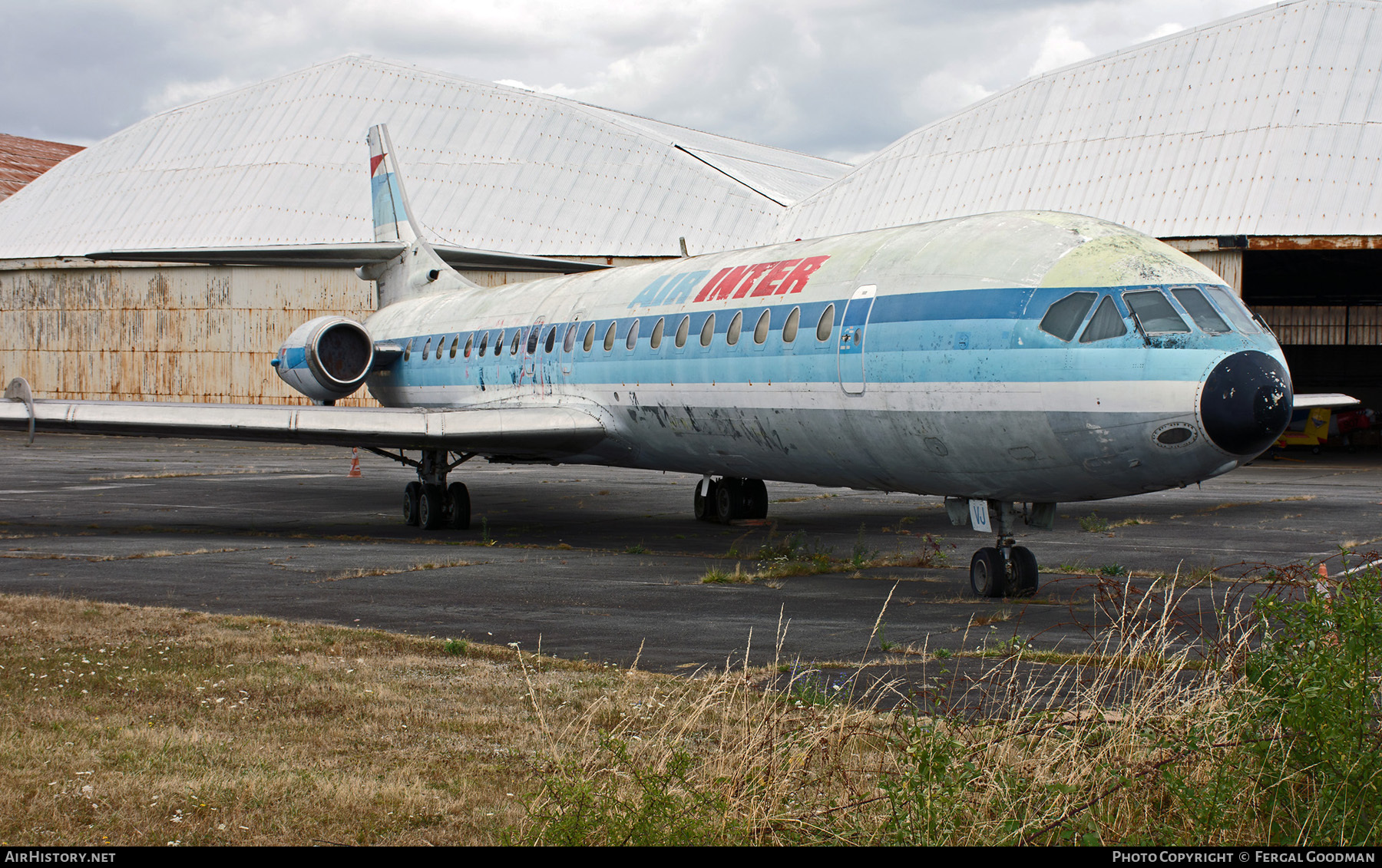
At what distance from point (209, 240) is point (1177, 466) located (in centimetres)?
4057

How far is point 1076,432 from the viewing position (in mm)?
10117

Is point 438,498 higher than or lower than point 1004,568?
higher

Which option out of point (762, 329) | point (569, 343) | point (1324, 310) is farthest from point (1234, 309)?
point (1324, 310)

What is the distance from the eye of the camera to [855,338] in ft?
39.2

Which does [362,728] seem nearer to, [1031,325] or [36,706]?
[36,706]

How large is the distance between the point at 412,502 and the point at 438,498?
68 cm

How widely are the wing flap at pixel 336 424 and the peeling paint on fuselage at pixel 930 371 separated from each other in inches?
35.1

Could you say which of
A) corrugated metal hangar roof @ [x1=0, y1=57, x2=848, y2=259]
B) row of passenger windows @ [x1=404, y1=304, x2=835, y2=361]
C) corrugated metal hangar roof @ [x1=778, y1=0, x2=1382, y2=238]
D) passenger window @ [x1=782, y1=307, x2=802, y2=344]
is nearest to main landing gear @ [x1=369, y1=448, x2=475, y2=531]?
row of passenger windows @ [x1=404, y1=304, x2=835, y2=361]

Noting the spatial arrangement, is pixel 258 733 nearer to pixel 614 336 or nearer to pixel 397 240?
pixel 614 336

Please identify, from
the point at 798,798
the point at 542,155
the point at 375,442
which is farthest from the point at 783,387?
the point at 542,155

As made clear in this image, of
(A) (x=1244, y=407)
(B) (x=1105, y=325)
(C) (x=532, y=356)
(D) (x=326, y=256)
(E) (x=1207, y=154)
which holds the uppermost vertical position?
(E) (x=1207, y=154)

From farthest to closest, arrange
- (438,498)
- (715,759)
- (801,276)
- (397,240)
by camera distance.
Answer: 1. (397,240)
2. (438,498)
3. (801,276)
4. (715,759)

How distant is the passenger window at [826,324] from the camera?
12336mm

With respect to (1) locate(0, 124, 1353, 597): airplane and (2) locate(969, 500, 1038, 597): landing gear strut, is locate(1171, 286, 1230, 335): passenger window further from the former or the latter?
(2) locate(969, 500, 1038, 597): landing gear strut
